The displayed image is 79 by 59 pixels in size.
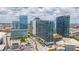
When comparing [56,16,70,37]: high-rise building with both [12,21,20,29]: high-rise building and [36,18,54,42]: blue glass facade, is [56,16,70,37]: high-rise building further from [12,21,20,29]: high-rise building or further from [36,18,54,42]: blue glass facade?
[12,21,20,29]: high-rise building

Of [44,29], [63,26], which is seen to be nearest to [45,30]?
[44,29]

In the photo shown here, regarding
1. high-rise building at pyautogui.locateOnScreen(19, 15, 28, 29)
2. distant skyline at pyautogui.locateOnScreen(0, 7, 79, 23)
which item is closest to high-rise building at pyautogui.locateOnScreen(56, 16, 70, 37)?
distant skyline at pyautogui.locateOnScreen(0, 7, 79, 23)

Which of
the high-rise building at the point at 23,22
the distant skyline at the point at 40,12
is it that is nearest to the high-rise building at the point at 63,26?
the distant skyline at the point at 40,12

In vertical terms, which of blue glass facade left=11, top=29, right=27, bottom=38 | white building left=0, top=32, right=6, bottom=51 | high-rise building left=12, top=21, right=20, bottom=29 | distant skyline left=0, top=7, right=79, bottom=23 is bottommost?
white building left=0, top=32, right=6, bottom=51

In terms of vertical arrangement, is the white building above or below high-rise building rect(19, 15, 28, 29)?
below

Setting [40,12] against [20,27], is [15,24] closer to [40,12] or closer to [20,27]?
[20,27]
